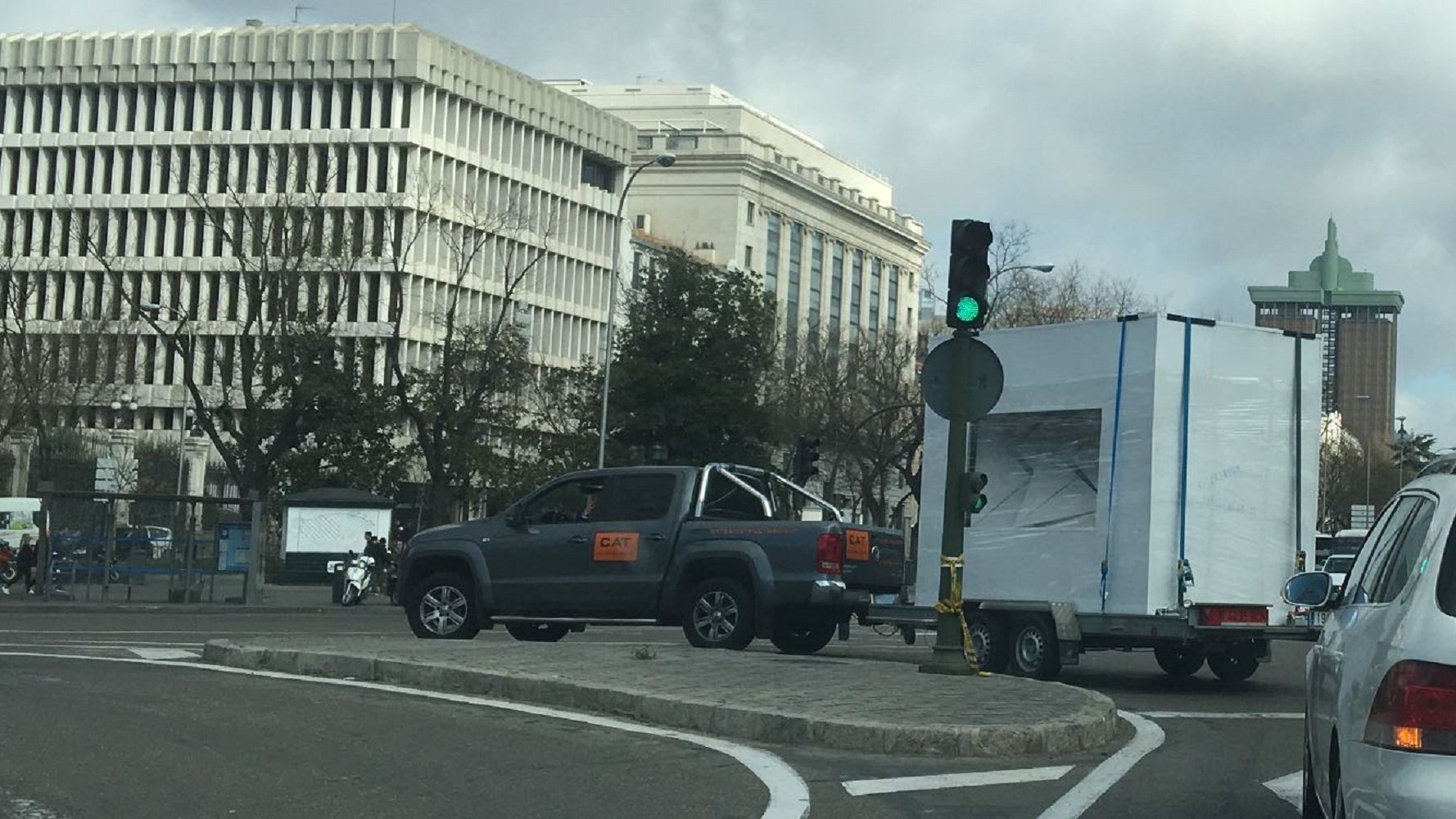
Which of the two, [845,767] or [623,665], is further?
[623,665]

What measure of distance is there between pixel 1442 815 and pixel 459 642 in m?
13.3

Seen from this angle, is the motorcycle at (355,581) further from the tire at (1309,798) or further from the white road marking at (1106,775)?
the tire at (1309,798)

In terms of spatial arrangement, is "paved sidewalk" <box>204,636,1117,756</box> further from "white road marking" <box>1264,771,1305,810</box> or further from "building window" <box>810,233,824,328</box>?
"building window" <box>810,233,824,328</box>

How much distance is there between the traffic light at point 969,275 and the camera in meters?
15.4

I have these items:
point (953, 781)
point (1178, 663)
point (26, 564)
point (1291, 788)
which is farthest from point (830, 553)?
point (26, 564)

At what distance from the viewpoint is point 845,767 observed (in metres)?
10.3

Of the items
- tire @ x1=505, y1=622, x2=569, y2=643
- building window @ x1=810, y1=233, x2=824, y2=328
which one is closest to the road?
tire @ x1=505, y1=622, x2=569, y2=643

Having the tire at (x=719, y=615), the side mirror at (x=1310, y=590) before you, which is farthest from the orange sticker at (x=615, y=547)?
the side mirror at (x=1310, y=590)

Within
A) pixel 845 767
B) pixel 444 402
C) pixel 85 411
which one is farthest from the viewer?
pixel 85 411

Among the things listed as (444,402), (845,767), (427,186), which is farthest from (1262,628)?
(427,186)

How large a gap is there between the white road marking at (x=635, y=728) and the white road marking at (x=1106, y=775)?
3.86 feet

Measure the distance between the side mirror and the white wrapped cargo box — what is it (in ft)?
30.0

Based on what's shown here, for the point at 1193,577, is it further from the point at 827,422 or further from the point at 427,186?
the point at 427,186

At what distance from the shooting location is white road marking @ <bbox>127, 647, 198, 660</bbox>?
17438 mm
